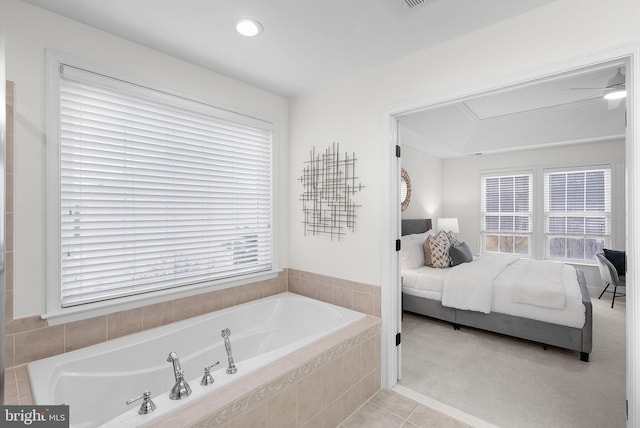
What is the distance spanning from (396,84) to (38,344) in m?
2.78

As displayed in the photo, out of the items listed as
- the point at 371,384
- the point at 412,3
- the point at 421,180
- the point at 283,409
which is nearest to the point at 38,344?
the point at 283,409

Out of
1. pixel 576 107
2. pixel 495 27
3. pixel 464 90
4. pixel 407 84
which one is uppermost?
pixel 576 107

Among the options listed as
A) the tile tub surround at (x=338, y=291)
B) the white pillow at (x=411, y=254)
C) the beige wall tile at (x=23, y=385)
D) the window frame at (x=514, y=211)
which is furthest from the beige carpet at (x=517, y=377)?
the beige wall tile at (x=23, y=385)

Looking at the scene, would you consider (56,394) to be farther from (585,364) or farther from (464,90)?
(585,364)

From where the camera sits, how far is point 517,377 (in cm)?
251

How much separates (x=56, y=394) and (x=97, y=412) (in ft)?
0.79

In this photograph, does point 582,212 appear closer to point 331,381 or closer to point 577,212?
point 577,212

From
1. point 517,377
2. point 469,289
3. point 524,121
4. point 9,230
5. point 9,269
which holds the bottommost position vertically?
point 517,377

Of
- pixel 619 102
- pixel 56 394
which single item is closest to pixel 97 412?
pixel 56 394

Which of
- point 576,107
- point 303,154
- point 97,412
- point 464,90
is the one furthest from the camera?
point 576,107

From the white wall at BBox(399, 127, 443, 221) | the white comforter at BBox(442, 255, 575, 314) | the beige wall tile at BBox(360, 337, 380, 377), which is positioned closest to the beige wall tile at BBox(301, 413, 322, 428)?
the beige wall tile at BBox(360, 337, 380, 377)

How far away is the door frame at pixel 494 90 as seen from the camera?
1.45m

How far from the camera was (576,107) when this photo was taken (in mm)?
3924

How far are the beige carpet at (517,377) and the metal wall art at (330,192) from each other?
1.39 meters
